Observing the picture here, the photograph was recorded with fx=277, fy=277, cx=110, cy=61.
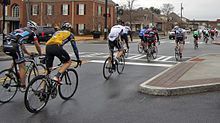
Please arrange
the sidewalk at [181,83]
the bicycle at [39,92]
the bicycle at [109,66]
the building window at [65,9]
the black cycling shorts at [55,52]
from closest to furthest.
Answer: the bicycle at [39,92] < the black cycling shorts at [55,52] < the sidewalk at [181,83] < the bicycle at [109,66] < the building window at [65,9]

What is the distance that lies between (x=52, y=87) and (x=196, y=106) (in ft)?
10.2

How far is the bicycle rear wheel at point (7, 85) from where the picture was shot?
19.8ft

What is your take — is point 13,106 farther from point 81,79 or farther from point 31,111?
point 81,79

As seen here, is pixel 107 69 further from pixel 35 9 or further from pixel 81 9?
pixel 35 9

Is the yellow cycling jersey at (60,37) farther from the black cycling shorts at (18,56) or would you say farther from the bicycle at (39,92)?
the bicycle at (39,92)

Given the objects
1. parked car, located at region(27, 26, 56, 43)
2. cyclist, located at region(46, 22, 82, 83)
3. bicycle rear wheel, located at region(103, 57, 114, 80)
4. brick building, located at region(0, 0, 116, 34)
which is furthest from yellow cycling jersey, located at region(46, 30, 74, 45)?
brick building, located at region(0, 0, 116, 34)

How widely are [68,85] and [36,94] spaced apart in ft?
4.21

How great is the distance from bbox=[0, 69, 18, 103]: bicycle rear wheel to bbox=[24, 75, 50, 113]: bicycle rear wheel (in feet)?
3.28

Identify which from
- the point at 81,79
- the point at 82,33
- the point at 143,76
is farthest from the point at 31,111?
the point at 82,33

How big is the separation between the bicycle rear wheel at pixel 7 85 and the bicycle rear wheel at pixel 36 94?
1.00 meters

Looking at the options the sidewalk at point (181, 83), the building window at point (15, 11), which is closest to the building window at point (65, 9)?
the building window at point (15, 11)

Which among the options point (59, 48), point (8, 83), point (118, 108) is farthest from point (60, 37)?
point (118, 108)

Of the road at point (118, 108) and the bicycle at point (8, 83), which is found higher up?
the bicycle at point (8, 83)

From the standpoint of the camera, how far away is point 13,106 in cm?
586
